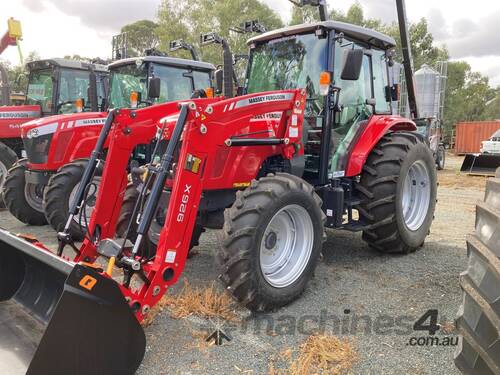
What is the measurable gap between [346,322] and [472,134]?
23.4m

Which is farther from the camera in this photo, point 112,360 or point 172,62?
point 172,62

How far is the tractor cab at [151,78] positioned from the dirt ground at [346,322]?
9.86ft

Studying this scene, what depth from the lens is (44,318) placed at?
121 inches

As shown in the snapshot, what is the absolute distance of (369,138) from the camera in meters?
4.57

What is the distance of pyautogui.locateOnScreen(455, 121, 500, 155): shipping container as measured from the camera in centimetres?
2297

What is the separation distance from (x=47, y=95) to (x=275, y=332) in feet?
22.3

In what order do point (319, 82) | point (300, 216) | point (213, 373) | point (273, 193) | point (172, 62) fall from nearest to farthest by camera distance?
point (213, 373) < point (273, 193) < point (300, 216) < point (319, 82) < point (172, 62)

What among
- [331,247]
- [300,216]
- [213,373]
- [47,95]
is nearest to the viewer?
[213,373]

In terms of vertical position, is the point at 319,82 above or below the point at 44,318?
above

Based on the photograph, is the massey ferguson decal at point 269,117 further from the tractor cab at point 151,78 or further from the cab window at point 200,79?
the cab window at point 200,79

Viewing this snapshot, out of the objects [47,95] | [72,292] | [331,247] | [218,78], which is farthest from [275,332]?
[47,95]

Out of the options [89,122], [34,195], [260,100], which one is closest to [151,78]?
[89,122]

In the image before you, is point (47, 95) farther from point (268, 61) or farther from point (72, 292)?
point (72, 292)

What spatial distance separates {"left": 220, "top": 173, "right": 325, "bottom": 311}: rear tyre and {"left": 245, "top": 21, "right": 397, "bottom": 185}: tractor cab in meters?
→ 0.77
